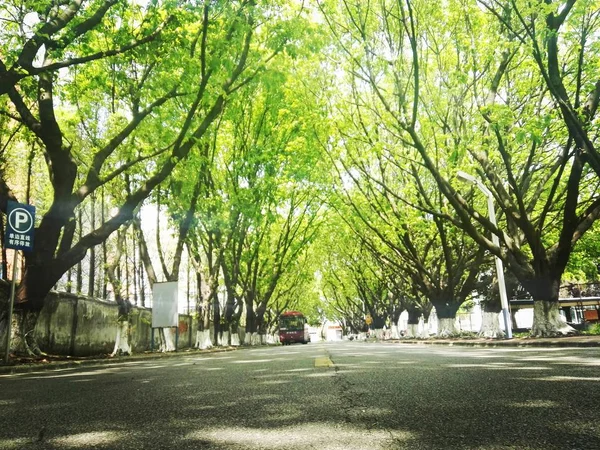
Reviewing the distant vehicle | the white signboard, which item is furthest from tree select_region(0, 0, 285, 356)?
the distant vehicle

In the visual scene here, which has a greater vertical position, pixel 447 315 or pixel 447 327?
pixel 447 315

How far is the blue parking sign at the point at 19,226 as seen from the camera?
9.96 metres

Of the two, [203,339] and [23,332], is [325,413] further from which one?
[203,339]

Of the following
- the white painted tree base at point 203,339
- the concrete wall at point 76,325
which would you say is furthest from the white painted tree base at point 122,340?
the white painted tree base at point 203,339

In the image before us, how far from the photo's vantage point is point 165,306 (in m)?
17.7

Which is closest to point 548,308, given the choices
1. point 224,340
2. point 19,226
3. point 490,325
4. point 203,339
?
point 490,325

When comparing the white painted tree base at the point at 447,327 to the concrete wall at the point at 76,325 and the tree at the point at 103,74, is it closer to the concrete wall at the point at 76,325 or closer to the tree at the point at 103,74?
the concrete wall at the point at 76,325

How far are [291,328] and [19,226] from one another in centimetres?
3548

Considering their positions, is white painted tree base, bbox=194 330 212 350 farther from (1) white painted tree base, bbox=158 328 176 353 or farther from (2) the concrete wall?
(2) the concrete wall

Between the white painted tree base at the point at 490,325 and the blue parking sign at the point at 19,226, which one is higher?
the blue parking sign at the point at 19,226

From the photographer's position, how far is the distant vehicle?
43.8 metres

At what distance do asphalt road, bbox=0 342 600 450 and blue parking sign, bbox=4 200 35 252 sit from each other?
18.3 ft

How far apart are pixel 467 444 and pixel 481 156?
13.1 meters

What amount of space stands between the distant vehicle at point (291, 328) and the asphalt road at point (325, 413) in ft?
129
